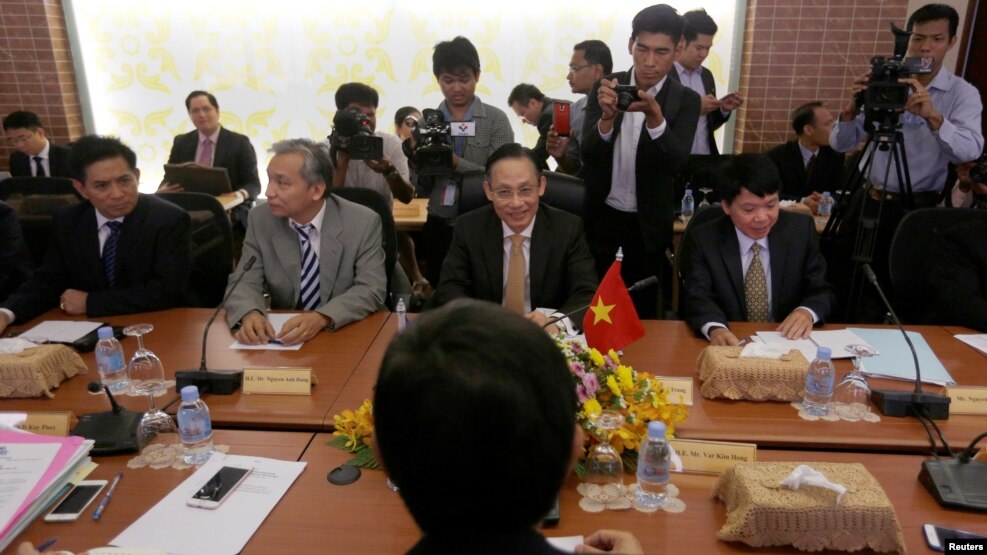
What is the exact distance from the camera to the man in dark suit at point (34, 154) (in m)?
4.72

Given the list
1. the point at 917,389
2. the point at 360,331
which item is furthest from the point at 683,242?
the point at 360,331

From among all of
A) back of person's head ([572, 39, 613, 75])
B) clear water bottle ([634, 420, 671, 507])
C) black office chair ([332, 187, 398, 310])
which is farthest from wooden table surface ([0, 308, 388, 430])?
back of person's head ([572, 39, 613, 75])

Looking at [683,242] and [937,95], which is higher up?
[937,95]

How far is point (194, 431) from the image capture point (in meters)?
1.50

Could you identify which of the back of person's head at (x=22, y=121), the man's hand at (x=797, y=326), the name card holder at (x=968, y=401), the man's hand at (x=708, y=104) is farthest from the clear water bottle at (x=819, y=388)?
the back of person's head at (x=22, y=121)

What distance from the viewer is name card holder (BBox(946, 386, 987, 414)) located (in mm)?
1623

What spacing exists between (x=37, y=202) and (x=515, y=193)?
2.55m

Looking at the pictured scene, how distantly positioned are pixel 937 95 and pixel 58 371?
12.8ft

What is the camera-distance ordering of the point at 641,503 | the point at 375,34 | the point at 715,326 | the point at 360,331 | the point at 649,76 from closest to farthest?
the point at 641,503
the point at 715,326
the point at 360,331
the point at 649,76
the point at 375,34

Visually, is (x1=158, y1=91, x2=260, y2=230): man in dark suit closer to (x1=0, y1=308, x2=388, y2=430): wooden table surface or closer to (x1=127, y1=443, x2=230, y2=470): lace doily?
(x1=0, y1=308, x2=388, y2=430): wooden table surface

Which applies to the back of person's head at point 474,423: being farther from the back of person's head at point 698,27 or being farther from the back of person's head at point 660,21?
the back of person's head at point 698,27

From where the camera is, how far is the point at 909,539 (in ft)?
3.92

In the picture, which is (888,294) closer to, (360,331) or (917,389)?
(917,389)

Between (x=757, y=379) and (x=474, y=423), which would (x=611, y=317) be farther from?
(x=474, y=423)
